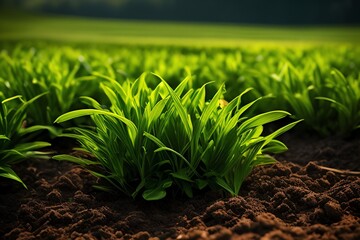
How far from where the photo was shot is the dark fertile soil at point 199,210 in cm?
185

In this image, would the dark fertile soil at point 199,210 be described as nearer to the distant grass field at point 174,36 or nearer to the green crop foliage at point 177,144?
the green crop foliage at point 177,144

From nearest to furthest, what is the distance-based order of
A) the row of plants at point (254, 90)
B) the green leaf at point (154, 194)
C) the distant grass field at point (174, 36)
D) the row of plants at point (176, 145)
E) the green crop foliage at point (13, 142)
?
the green leaf at point (154, 194) < the row of plants at point (176, 145) < the green crop foliage at point (13, 142) < the row of plants at point (254, 90) < the distant grass field at point (174, 36)

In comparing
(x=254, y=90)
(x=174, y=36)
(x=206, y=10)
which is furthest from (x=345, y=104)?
(x=206, y=10)

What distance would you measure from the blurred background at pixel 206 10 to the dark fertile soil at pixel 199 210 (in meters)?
72.7

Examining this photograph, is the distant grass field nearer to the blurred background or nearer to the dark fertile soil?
the dark fertile soil

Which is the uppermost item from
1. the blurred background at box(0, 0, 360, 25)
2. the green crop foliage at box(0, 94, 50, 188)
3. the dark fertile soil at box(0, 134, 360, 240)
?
the blurred background at box(0, 0, 360, 25)

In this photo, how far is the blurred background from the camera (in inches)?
2908

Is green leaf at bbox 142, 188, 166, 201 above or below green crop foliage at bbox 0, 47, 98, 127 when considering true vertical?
below

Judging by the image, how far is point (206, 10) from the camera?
76188 millimetres

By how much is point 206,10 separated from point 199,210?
251ft

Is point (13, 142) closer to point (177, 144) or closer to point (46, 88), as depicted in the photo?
point (46, 88)

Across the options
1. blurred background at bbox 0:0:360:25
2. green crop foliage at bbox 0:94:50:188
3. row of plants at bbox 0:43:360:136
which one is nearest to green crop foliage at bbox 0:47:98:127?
row of plants at bbox 0:43:360:136

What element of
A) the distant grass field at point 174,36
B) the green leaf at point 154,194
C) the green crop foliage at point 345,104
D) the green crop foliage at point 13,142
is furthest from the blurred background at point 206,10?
the green leaf at point 154,194

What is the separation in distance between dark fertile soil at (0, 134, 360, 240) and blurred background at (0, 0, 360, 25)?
72.7m
